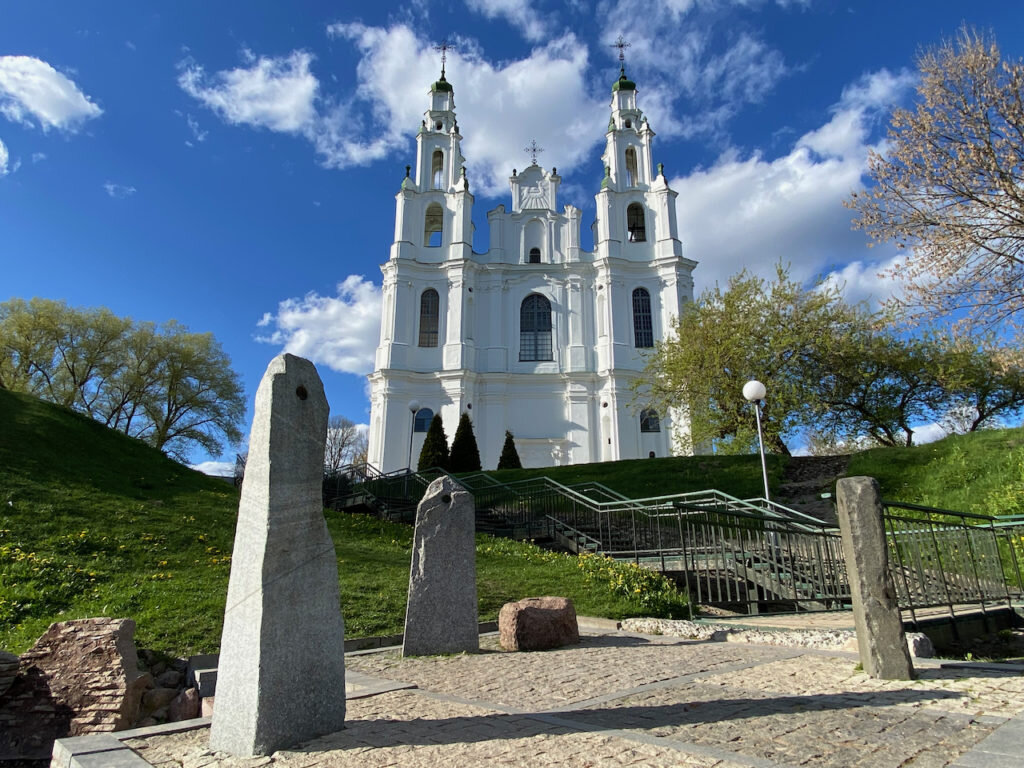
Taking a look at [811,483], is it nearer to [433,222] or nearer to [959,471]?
[959,471]

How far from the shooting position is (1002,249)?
44.1ft

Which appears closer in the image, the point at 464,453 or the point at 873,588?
the point at 873,588

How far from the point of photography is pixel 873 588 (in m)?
4.64

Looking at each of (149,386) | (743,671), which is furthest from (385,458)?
(743,671)

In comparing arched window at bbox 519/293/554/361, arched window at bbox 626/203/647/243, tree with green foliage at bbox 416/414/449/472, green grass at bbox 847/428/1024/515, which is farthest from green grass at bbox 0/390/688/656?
arched window at bbox 626/203/647/243

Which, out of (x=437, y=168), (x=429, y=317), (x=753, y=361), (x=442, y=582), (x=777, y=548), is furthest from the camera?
(x=437, y=168)

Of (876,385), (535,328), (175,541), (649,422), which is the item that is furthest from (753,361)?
(175,541)

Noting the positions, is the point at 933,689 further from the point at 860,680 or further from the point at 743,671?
the point at 743,671

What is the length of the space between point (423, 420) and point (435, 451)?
25.4ft

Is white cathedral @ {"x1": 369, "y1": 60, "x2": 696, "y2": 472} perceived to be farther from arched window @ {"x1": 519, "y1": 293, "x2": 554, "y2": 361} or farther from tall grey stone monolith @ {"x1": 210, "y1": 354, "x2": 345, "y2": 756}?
tall grey stone monolith @ {"x1": 210, "y1": 354, "x2": 345, "y2": 756}

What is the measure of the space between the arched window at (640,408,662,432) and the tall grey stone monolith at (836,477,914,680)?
98.6ft

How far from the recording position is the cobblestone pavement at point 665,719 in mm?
3168

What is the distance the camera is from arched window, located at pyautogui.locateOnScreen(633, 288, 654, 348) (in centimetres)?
3669

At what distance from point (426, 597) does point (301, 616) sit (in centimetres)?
287
